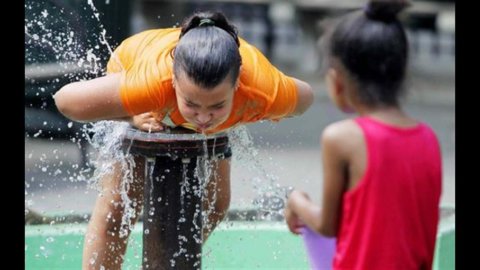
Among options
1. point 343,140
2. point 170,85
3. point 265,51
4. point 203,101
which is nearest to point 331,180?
point 343,140

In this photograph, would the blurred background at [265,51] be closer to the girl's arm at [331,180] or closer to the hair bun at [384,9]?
the hair bun at [384,9]

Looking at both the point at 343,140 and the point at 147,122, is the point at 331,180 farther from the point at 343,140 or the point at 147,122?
the point at 147,122

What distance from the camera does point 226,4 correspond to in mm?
10359

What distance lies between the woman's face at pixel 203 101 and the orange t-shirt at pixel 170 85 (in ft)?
0.20

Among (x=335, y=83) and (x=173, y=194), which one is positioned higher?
(x=335, y=83)

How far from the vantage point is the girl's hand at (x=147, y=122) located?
9.30 ft

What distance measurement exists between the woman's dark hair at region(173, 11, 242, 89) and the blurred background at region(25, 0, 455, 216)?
232 mm

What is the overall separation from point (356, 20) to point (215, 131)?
2.52ft

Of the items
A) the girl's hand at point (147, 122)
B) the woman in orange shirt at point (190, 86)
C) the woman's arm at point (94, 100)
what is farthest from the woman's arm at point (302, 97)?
the woman's arm at point (94, 100)

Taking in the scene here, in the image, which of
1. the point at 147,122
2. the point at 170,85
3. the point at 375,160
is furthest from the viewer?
the point at 147,122

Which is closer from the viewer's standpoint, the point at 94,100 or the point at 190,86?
the point at 190,86

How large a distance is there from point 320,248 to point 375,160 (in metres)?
0.30

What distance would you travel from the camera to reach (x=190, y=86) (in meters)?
2.59
